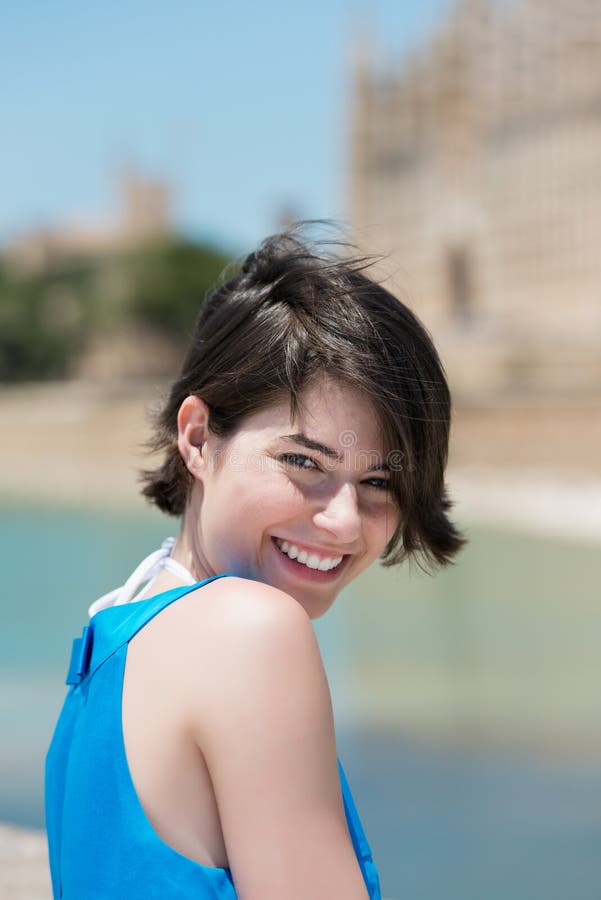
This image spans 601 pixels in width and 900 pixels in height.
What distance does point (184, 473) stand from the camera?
4.15 feet

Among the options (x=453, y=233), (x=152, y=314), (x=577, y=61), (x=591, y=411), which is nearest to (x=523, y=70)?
(x=577, y=61)

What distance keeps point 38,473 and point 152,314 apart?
52.1 ft

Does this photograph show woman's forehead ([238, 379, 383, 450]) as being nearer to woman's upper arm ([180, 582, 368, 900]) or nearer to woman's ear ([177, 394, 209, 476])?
woman's ear ([177, 394, 209, 476])

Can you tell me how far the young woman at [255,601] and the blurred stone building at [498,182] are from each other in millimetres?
19159

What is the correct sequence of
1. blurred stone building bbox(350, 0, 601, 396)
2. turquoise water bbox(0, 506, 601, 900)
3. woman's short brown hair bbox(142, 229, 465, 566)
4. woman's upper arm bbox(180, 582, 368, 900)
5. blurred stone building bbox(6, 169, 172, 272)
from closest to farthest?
woman's upper arm bbox(180, 582, 368, 900), woman's short brown hair bbox(142, 229, 465, 566), turquoise water bbox(0, 506, 601, 900), blurred stone building bbox(350, 0, 601, 396), blurred stone building bbox(6, 169, 172, 272)

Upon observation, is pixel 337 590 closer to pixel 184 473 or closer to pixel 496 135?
pixel 184 473

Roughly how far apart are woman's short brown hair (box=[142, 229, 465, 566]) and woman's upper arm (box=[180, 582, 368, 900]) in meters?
0.24

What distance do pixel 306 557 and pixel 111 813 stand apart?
31 cm

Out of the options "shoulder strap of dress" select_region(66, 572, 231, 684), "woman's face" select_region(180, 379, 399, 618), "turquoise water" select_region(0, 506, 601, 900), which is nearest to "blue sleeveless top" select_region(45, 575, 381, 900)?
"shoulder strap of dress" select_region(66, 572, 231, 684)

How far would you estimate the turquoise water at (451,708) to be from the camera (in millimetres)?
3818

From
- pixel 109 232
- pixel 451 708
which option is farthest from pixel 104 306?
pixel 451 708

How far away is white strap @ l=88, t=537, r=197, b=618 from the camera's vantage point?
1097 mm

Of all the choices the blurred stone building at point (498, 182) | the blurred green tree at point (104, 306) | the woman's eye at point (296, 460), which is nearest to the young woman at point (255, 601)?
the woman's eye at point (296, 460)

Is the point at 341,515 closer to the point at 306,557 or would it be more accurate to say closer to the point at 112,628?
the point at 306,557
